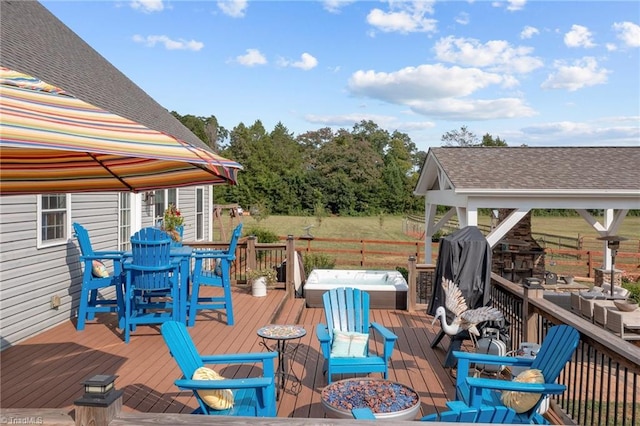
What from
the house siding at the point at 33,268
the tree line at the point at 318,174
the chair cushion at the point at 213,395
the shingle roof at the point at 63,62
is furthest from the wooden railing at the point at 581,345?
the tree line at the point at 318,174

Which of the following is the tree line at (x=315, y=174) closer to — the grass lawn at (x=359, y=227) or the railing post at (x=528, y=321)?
the grass lawn at (x=359, y=227)

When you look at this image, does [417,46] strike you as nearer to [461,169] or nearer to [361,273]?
[461,169]

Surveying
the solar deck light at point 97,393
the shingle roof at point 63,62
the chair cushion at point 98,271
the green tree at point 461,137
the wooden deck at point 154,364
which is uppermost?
the green tree at point 461,137

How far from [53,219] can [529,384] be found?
633 centimetres

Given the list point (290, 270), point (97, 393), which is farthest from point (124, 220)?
point (97, 393)

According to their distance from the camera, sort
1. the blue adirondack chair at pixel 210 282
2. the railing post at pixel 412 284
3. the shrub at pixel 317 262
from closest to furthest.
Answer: the blue adirondack chair at pixel 210 282, the railing post at pixel 412 284, the shrub at pixel 317 262

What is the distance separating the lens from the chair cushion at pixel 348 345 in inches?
→ 180

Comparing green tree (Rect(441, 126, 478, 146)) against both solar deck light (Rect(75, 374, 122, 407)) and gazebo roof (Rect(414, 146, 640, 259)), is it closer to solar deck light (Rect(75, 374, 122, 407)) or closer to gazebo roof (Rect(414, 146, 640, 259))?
gazebo roof (Rect(414, 146, 640, 259))

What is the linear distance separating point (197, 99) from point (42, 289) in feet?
140

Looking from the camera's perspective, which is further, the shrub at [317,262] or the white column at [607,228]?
the shrub at [317,262]

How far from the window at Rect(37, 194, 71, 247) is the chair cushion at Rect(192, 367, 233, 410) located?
4.17 metres

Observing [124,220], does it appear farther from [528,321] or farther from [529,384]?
[529,384]

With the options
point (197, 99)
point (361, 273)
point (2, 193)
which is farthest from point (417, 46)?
point (197, 99)

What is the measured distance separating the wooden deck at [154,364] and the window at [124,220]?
2116 mm
